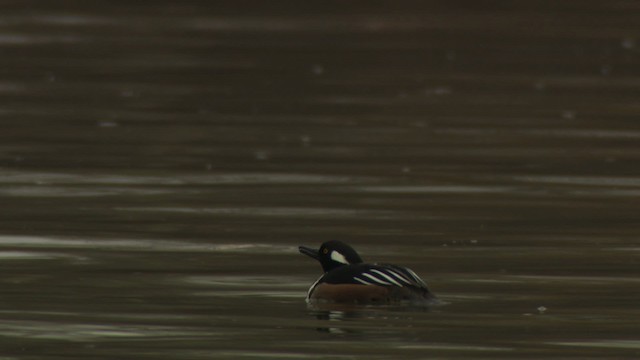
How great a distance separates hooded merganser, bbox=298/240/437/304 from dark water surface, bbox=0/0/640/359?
0.30ft

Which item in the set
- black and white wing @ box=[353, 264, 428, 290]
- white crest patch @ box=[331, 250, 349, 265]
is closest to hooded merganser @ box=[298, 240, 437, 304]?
black and white wing @ box=[353, 264, 428, 290]

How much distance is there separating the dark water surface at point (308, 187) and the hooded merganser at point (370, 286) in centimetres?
9

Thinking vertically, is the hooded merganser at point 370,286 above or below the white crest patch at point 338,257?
below

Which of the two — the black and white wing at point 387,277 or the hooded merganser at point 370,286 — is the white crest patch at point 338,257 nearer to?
the hooded merganser at point 370,286

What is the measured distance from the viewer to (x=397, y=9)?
1500 inches

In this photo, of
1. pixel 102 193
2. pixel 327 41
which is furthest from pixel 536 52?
pixel 102 193

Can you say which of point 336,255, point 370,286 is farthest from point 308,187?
point 370,286

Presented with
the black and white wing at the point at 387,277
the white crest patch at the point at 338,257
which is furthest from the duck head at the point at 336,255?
the black and white wing at the point at 387,277

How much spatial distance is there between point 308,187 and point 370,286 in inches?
213

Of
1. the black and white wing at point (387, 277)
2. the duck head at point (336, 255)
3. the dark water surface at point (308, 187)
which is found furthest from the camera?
the duck head at point (336, 255)

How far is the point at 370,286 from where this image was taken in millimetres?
11648

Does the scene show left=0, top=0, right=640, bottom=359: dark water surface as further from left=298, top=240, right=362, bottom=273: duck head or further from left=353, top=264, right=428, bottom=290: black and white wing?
left=298, top=240, right=362, bottom=273: duck head

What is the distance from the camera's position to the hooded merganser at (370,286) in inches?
453

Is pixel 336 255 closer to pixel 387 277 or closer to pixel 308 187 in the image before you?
pixel 387 277
